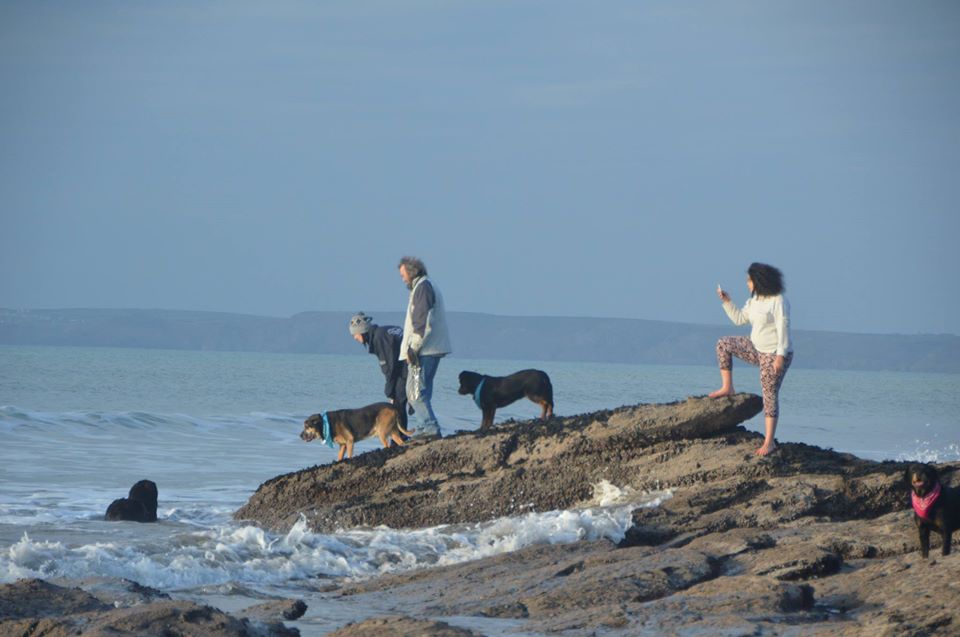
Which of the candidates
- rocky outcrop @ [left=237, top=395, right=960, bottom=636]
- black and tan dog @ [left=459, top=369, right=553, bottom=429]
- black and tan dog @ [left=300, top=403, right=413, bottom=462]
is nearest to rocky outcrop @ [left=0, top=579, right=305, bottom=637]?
rocky outcrop @ [left=237, top=395, right=960, bottom=636]

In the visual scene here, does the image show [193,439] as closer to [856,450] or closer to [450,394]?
[856,450]

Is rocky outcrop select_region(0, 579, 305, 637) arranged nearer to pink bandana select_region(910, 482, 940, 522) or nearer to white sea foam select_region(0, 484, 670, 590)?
white sea foam select_region(0, 484, 670, 590)

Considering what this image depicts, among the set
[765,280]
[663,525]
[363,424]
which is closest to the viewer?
[663,525]

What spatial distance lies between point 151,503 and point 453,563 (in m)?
4.70

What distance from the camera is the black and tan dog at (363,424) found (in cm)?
1356

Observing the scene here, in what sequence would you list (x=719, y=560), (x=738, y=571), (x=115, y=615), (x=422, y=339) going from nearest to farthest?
(x=115, y=615)
(x=738, y=571)
(x=719, y=560)
(x=422, y=339)

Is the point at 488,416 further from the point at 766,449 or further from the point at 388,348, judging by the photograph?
the point at 766,449

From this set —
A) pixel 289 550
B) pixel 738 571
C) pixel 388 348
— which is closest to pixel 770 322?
pixel 738 571

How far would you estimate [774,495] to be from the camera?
33.0ft

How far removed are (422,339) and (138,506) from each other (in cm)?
344

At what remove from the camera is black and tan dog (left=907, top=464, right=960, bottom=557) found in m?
7.61

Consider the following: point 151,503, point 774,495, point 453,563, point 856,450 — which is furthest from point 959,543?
point 856,450

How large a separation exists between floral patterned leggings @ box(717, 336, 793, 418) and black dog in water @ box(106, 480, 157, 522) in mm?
6028

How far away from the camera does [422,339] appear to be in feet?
42.9
